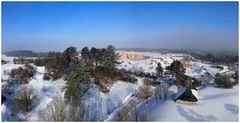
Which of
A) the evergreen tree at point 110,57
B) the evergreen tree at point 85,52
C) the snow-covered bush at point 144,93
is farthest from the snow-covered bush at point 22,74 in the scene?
the snow-covered bush at point 144,93

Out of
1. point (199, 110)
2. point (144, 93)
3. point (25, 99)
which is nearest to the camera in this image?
point (199, 110)

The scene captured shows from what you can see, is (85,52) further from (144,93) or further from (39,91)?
(144,93)

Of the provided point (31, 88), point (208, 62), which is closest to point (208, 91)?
point (208, 62)

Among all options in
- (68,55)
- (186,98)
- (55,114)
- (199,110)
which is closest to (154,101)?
(186,98)

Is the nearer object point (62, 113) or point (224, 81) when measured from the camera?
Result: point (62, 113)

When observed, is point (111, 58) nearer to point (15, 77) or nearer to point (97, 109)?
point (15, 77)

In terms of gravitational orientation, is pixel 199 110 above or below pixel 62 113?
below

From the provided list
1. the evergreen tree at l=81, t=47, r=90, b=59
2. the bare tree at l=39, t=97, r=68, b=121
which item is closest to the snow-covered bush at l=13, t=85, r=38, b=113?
the bare tree at l=39, t=97, r=68, b=121
